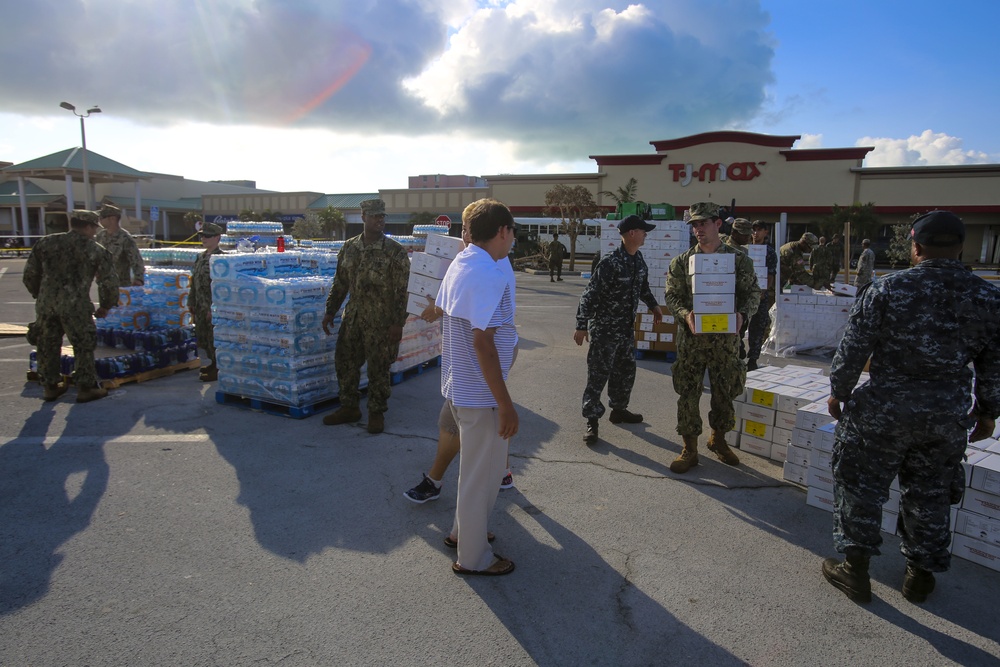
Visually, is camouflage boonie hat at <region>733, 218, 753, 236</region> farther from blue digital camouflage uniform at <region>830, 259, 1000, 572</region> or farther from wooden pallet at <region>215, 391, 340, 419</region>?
wooden pallet at <region>215, 391, 340, 419</region>

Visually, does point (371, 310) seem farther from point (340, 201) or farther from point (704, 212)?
point (340, 201)

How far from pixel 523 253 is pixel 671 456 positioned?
105 feet

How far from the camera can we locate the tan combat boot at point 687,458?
4.84 metres

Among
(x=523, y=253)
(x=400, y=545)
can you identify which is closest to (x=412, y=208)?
(x=523, y=253)

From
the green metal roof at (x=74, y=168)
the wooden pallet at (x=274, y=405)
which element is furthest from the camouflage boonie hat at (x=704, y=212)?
the green metal roof at (x=74, y=168)

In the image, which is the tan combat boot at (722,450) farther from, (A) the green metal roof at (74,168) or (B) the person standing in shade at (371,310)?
(A) the green metal roof at (74,168)

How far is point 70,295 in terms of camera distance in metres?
6.38

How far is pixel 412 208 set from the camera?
177ft

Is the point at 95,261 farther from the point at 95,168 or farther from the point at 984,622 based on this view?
the point at 95,168

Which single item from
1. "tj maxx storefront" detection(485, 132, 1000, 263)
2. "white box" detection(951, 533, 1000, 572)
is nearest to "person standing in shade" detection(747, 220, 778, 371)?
"white box" detection(951, 533, 1000, 572)

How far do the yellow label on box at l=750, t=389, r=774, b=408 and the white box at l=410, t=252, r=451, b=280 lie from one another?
2858 millimetres

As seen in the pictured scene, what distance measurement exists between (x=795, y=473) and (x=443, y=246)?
3393mm

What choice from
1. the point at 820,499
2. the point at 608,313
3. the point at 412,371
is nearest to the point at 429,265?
the point at 608,313

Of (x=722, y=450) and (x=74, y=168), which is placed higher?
(x=74, y=168)
